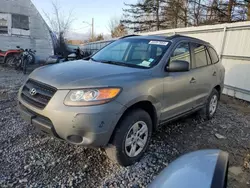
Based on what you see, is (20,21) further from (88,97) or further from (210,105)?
(88,97)

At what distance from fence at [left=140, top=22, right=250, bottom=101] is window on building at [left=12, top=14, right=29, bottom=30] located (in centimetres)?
1083

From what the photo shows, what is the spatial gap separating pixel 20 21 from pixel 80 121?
44.2 ft

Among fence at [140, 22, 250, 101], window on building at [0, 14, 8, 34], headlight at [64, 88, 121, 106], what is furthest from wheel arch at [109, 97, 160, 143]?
window on building at [0, 14, 8, 34]

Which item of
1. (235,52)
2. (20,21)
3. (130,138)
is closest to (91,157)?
(130,138)

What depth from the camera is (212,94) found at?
472 centimetres

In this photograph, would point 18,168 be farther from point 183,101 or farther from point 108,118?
point 183,101

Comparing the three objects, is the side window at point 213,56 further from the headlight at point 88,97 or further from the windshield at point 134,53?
the headlight at point 88,97

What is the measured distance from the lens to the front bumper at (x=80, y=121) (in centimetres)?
237

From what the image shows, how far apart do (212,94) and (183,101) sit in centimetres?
134

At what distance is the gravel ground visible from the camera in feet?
8.48

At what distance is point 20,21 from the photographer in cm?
1358

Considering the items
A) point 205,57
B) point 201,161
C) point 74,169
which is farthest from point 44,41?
point 201,161

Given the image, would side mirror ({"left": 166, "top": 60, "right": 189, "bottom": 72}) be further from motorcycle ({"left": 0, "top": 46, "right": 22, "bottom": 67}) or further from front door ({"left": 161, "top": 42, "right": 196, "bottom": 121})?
motorcycle ({"left": 0, "top": 46, "right": 22, "bottom": 67})

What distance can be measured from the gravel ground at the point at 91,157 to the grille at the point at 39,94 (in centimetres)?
77
